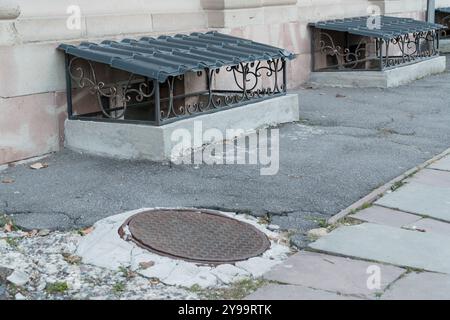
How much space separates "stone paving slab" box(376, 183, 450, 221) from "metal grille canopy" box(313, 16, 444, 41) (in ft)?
18.3

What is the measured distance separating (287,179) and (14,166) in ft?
8.71

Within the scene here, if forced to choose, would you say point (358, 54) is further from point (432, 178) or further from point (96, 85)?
point (96, 85)

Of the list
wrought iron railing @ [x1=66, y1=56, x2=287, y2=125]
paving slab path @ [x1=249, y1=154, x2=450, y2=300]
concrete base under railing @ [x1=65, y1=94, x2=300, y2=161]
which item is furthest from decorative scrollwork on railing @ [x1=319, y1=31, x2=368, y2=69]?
paving slab path @ [x1=249, y1=154, x2=450, y2=300]

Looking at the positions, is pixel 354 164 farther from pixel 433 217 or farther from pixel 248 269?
pixel 248 269

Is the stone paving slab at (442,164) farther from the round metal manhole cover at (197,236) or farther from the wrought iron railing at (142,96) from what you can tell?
the round metal manhole cover at (197,236)

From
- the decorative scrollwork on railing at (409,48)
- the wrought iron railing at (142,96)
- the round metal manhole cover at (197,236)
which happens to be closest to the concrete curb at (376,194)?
the round metal manhole cover at (197,236)

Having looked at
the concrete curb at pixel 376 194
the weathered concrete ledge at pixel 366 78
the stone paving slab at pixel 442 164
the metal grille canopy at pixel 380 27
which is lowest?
the stone paving slab at pixel 442 164

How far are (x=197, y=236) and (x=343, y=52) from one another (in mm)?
8784

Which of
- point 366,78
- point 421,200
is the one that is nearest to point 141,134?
point 421,200

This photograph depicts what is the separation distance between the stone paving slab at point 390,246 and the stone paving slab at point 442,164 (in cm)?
199

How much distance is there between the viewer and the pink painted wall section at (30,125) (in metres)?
6.97

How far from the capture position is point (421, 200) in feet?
20.7

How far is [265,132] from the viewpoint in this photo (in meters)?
8.46

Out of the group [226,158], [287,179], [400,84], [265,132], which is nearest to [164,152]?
[226,158]
